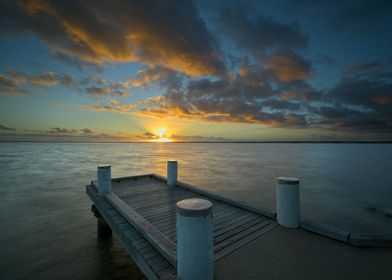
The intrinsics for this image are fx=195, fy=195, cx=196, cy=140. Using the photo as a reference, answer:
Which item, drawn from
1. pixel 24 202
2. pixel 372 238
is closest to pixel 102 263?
pixel 372 238

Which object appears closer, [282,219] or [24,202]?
[282,219]

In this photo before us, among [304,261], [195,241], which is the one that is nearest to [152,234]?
[195,241]

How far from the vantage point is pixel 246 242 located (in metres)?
4.46

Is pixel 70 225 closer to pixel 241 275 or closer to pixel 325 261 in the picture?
pixel 241 275

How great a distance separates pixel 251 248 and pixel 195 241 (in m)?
1.87

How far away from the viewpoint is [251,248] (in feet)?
13.8

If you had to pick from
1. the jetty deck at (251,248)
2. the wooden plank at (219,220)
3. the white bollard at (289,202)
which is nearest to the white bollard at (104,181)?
the jetty deck at (251,248)

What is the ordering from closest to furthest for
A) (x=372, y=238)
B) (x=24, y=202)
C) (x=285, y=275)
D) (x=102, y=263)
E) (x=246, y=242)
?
(x=285, y=275) < (x=372, y=238) < (x=246, y=242) < (x=102, y=263) < (x=24, y=202)

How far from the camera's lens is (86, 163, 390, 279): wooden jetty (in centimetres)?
409

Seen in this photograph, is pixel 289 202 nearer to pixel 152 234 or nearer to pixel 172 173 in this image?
pixel 152 234

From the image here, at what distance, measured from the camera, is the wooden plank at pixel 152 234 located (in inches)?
156

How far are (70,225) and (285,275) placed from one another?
12443 mm

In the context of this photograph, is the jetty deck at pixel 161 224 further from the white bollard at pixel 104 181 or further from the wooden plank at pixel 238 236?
the white bollard at pixel 104 181

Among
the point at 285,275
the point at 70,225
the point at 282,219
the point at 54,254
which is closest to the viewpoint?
the point at 285,275
